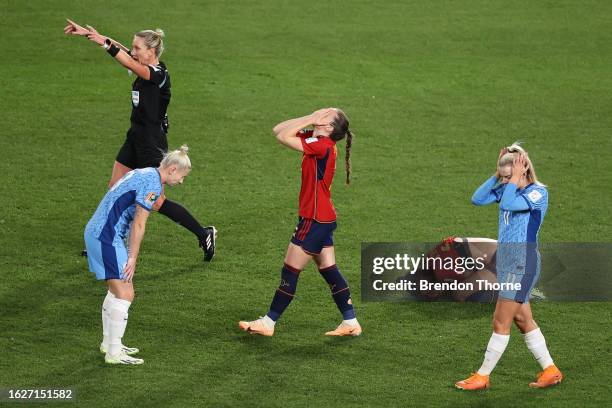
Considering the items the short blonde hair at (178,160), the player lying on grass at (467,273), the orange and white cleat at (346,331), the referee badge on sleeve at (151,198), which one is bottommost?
the orange and white cleat at (346,331)

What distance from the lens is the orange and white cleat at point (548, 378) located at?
8.10 metres

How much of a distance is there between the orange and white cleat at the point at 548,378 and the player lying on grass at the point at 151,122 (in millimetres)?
3980

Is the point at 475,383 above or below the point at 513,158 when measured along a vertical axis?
below

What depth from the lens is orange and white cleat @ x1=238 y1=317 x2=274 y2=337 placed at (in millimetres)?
9062

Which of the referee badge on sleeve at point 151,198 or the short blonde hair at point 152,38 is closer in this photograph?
the referee badge on sleeve at point 151,198

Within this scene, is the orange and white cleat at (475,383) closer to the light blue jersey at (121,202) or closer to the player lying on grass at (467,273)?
the player lying on grass at (467,273)

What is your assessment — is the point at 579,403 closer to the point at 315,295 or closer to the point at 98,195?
the point at 315,295

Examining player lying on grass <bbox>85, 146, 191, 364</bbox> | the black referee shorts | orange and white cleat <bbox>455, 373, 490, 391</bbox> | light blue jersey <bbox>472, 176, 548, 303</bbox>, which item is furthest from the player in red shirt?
the black referee shorts

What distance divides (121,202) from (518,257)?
3.14 meters

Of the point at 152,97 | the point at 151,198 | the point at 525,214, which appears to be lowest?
the point at 525,214

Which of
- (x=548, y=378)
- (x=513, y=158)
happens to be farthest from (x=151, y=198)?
(x=548, y=378)

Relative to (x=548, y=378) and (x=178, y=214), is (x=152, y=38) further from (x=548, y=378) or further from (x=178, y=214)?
(x=548, y=378)

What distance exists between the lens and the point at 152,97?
1055 cm

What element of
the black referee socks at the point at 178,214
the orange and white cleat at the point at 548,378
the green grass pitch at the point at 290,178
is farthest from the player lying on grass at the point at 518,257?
the black referee socks at the point at 178,214
